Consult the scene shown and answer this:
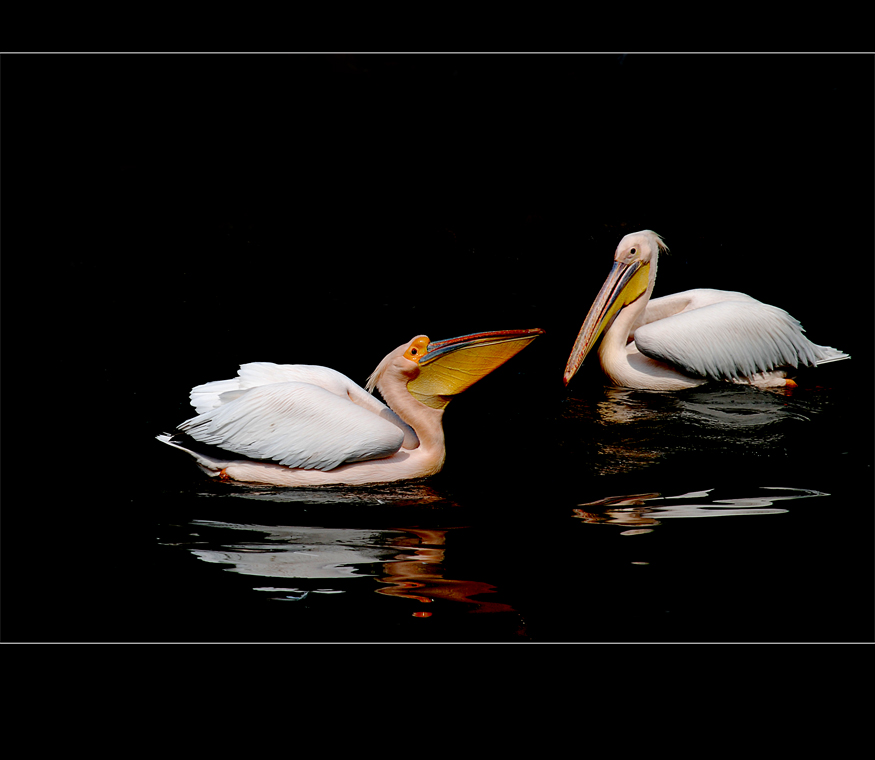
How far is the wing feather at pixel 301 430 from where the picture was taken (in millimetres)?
4125

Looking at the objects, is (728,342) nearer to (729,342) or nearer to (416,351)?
(729,342)


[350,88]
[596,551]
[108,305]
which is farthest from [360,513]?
[350,88]

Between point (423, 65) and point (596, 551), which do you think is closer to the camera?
point (596, 551)

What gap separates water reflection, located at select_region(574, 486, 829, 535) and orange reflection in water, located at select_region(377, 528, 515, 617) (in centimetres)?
71

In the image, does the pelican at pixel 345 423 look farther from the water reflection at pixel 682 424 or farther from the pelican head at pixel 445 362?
the water reflection at pixel 682 424

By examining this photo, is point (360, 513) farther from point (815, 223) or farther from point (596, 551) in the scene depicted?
point (815, 223)

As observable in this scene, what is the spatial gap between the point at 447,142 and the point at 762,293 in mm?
2908

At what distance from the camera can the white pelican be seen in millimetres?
5680

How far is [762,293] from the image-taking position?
7.40 m

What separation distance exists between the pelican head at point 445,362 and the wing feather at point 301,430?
0.23 m

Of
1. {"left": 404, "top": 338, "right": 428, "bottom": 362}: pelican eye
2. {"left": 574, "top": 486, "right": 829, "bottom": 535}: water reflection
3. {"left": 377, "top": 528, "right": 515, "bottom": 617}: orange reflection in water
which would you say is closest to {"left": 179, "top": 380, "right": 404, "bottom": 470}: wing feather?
{"left": 404, "top": 338, "right": 428, "bottom": 362}: pelican eye

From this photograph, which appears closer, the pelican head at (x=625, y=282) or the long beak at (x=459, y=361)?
the long beak at (x=459, y=361)

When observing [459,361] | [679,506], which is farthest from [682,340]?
[459,361]

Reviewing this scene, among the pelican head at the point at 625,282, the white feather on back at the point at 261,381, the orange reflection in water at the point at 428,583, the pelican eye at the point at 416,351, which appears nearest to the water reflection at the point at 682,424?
the pelican head at the point at 625,282
